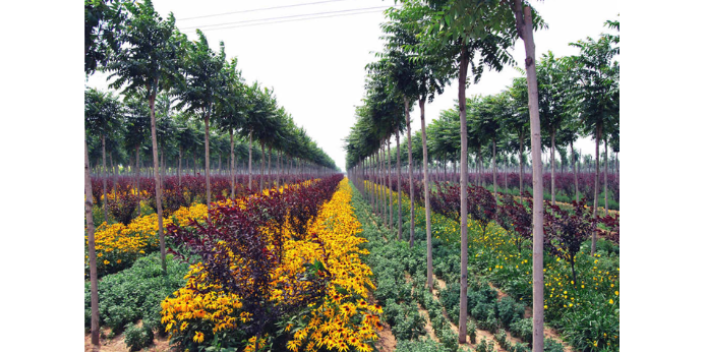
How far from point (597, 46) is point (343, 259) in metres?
7.00

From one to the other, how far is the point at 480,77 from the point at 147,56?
6321 mm

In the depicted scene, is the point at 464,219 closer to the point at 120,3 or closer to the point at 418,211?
the point at 120,3

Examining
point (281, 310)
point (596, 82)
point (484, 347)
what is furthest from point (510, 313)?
point (596, 82)

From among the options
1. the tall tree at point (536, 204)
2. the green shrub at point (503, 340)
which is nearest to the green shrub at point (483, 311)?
the green shrub at point (503, 340)

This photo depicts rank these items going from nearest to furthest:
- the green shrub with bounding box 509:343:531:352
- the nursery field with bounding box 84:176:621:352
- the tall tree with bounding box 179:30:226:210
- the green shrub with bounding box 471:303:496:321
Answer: the nursery field with bounding box 84:176:621:352
the green shrub with bounding box 509:343:531:352
the green shrub with bounding box 471:303:496:321
the tall tree with bounding box 179:30:226:210

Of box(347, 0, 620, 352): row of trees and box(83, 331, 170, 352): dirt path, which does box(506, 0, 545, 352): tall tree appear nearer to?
box(347, 0, 620, 352): row of trees

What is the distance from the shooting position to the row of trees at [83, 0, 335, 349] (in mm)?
4239

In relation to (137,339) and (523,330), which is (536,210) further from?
(137,339)

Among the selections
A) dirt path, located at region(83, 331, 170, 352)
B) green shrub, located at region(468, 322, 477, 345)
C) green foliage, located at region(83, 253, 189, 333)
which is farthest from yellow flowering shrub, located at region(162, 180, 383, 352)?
green shrub, located at region(468, 322, 477, 345)

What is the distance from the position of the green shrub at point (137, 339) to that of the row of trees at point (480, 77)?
443 centimetres

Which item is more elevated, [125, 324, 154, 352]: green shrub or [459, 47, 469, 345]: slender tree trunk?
[459, 47, 469, 345]: slender tree trunk

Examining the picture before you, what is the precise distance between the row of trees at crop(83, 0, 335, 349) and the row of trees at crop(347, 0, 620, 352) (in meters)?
4.33

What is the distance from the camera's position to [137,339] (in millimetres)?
3996

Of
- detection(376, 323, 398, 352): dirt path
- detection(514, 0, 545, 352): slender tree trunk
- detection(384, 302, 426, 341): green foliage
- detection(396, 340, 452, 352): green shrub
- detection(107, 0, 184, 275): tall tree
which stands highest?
detection(107, 0, 184, 275): tall tree
